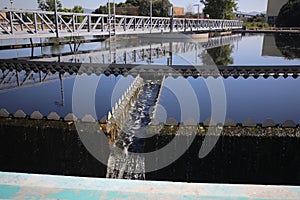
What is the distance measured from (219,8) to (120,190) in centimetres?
4587

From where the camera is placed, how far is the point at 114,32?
49.2ft

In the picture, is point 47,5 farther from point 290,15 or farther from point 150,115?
point 150,115

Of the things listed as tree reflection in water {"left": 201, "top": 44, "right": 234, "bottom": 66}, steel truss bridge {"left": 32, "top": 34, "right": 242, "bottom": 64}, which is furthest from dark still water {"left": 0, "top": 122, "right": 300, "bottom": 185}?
tree reflection in water {"left": 201, "top": 44, "right": 234, "bottom": 66}

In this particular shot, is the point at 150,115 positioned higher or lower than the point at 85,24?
lower

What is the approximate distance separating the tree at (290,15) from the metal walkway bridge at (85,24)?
741 cm

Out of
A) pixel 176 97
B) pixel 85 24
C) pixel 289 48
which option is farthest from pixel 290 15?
pixel 176 97

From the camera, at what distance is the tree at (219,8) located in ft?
141

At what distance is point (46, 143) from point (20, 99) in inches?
138

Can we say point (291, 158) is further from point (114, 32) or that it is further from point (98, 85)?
point (114, 32)

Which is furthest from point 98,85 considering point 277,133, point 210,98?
point 277,133

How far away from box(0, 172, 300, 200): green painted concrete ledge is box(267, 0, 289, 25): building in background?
54.5m

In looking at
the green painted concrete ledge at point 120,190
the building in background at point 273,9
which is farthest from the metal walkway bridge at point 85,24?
the building in background at point 273,9

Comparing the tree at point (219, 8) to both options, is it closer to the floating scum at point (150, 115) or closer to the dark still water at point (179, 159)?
the floating scum at point (150, 115)

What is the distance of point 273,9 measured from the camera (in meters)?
50.4
